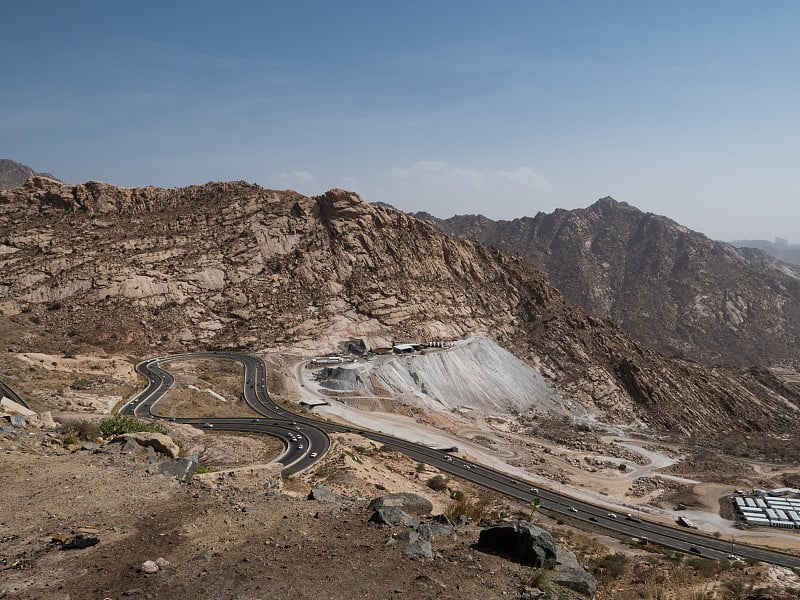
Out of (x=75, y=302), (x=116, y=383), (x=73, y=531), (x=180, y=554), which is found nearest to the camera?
(x=180, y=554)

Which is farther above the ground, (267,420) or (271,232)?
(271,232)

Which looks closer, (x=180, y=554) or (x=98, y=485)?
(x=180, y=554)

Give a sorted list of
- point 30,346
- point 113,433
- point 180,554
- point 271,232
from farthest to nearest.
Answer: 1. point 271,232
2. point 30,346
3. point 113,433
4. point 180,554

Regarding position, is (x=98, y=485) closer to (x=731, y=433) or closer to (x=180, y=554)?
(x=180, y=554)

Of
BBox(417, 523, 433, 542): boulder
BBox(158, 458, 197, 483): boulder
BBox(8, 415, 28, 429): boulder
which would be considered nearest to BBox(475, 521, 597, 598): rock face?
BBox(417, 523, 433, 542): boulder

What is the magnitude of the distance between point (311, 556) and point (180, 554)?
8.73ft

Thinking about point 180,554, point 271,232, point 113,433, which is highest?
point 271,232

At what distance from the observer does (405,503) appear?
47.3 ft

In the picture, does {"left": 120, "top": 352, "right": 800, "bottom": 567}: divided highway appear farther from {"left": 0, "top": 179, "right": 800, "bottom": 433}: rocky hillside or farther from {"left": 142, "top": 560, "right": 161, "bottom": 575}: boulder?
{"left": 0, "top": 179, "right": 800, "bottom": 433}: rocky hillside

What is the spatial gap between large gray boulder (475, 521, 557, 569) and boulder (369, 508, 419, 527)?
1.99 metres

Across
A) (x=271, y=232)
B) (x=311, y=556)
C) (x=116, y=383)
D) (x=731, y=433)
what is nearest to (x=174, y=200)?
(x=271, y=232)

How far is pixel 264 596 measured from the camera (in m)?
8.53

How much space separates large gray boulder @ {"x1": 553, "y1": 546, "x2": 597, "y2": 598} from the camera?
31.3ft

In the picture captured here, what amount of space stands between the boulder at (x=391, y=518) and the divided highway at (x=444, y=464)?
53.1 feet
